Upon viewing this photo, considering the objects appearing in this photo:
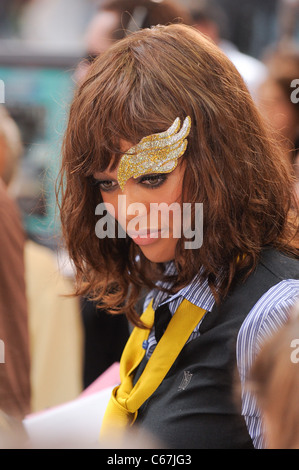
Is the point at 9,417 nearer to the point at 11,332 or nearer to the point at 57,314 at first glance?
the point at 11,332

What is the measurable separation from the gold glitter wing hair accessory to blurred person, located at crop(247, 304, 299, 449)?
0.43 m

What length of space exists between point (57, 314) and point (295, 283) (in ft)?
4.84

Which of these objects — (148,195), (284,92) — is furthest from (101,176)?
(284,92)

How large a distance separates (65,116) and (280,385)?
30.1 inches

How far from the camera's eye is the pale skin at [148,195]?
109 cm

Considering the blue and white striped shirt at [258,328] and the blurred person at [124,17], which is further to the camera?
the blurred person at [124,17]

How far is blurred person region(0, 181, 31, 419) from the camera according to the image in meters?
1.59

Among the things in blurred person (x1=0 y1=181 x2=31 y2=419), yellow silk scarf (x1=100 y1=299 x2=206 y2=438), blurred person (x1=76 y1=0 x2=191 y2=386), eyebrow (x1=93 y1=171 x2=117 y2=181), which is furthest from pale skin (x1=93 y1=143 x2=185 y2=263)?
blurred person (x1=76 y1=0 x2=191 y2=386)

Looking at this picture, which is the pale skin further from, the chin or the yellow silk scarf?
the yellow silk scarf

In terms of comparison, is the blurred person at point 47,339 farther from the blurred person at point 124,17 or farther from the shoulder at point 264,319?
the shoulder at point 264,319

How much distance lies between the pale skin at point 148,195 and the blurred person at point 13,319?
1.84 feet

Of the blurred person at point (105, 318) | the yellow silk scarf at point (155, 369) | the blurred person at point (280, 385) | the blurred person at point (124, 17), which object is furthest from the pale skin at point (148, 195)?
the blurred person at point (105, 318)

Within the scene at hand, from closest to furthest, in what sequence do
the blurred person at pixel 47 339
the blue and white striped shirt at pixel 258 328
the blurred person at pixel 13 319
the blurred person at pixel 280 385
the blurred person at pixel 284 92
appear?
the blurred person at pixel 280 385
the blue and white striped shirt at pixel 258 328
the blurred person at pixel 13 319
the blurred person at pixel 284 92
the blurred person at pixel 47 339

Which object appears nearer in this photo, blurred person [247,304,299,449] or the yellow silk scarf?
blurred person [247,304,299,449]
